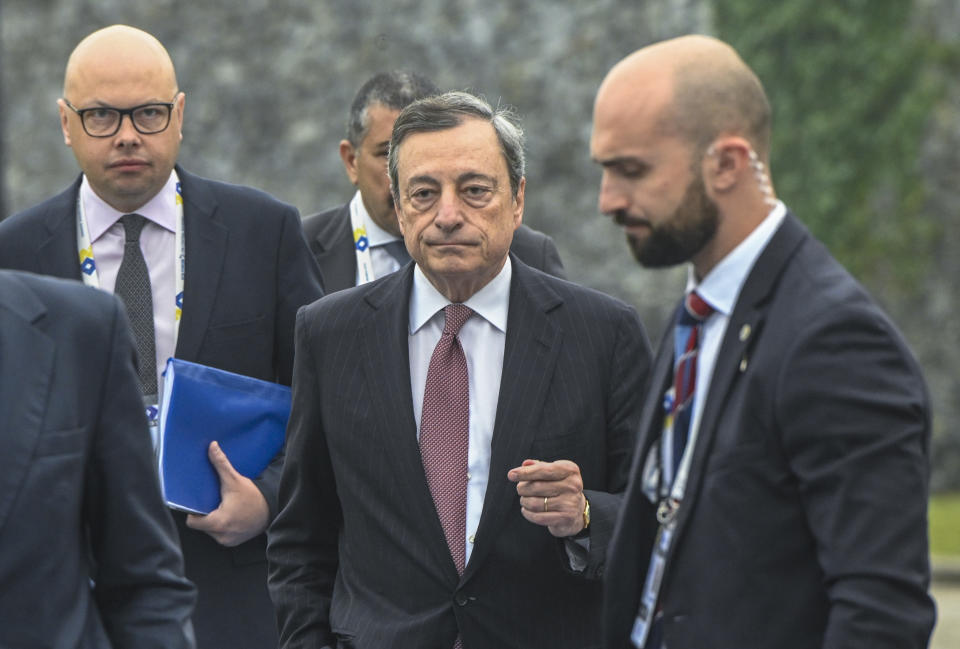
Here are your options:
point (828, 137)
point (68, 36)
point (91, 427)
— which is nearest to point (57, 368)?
point (91, 427)

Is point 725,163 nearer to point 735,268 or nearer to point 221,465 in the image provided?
point 735,268

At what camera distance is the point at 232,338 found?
4.78m

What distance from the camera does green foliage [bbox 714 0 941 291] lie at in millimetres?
16406

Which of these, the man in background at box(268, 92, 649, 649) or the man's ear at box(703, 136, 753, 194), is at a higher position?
the man's ear at box(703, 136, 753, 194)

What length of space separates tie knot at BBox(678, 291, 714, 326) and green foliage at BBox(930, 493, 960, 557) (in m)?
10.6

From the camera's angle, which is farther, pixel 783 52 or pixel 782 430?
pixel 783 52

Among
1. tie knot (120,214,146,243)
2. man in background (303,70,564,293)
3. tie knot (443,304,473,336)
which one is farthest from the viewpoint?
man in background (303,70,564,293)

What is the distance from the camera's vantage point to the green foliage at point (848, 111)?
16406 mm

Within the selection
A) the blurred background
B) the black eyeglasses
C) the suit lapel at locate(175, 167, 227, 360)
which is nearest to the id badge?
the suit lapel at locate(175, 167, 227, 360)

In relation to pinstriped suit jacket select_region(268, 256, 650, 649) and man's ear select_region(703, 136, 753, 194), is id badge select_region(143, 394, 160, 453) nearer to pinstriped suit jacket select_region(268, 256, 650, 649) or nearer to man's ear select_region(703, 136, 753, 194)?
pinstriped suit jacket select_region(268, 256, 650, 649)

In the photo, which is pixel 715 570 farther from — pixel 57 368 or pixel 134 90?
pixel 134 90

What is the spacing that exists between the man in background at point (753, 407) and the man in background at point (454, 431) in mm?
741

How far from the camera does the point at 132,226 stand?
477 cm

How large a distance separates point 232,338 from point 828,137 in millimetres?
12402
